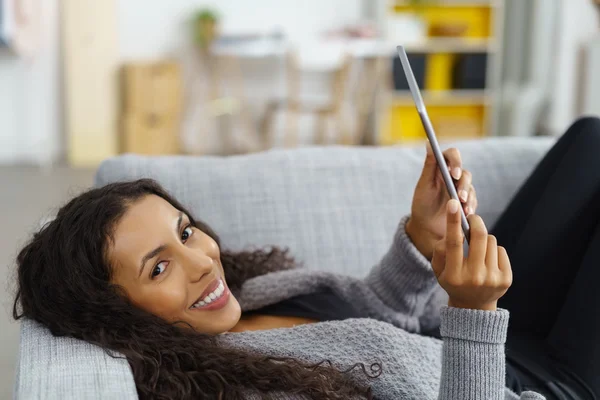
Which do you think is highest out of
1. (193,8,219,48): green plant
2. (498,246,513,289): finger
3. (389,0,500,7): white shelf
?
(389,0,500,7): white shelf

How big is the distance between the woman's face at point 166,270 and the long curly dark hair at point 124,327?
0.07 feet

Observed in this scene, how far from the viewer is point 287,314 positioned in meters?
1.47

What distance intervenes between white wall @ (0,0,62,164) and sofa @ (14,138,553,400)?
14.4 feet

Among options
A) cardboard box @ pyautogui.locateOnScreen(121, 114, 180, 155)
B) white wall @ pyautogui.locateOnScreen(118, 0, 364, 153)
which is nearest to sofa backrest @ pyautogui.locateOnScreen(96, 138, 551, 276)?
cardboard box @ pyautogui.locateOnScreen(121, 114, 180, 155)

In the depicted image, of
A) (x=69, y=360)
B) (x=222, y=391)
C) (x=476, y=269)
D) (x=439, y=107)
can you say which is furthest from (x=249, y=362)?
(x=439, y=107)

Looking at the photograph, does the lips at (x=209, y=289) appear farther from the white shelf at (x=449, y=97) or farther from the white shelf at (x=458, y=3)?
the white shelf at (x=458, y=3)

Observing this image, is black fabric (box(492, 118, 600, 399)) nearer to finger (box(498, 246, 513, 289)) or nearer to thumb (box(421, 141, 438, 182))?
thumb (box(421, 141, 438, 182))

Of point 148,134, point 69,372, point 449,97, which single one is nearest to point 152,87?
point 148,134

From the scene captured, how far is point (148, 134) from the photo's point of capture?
5777 mm

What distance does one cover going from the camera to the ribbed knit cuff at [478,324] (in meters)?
1.00

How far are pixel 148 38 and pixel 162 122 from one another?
2.70 feet

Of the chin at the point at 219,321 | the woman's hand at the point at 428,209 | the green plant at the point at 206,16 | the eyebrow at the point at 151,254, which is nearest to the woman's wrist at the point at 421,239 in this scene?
the woman's hand at the point at 428,209

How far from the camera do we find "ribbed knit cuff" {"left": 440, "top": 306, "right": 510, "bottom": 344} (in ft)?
3.27

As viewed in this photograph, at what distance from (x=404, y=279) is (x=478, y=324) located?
464 mm
